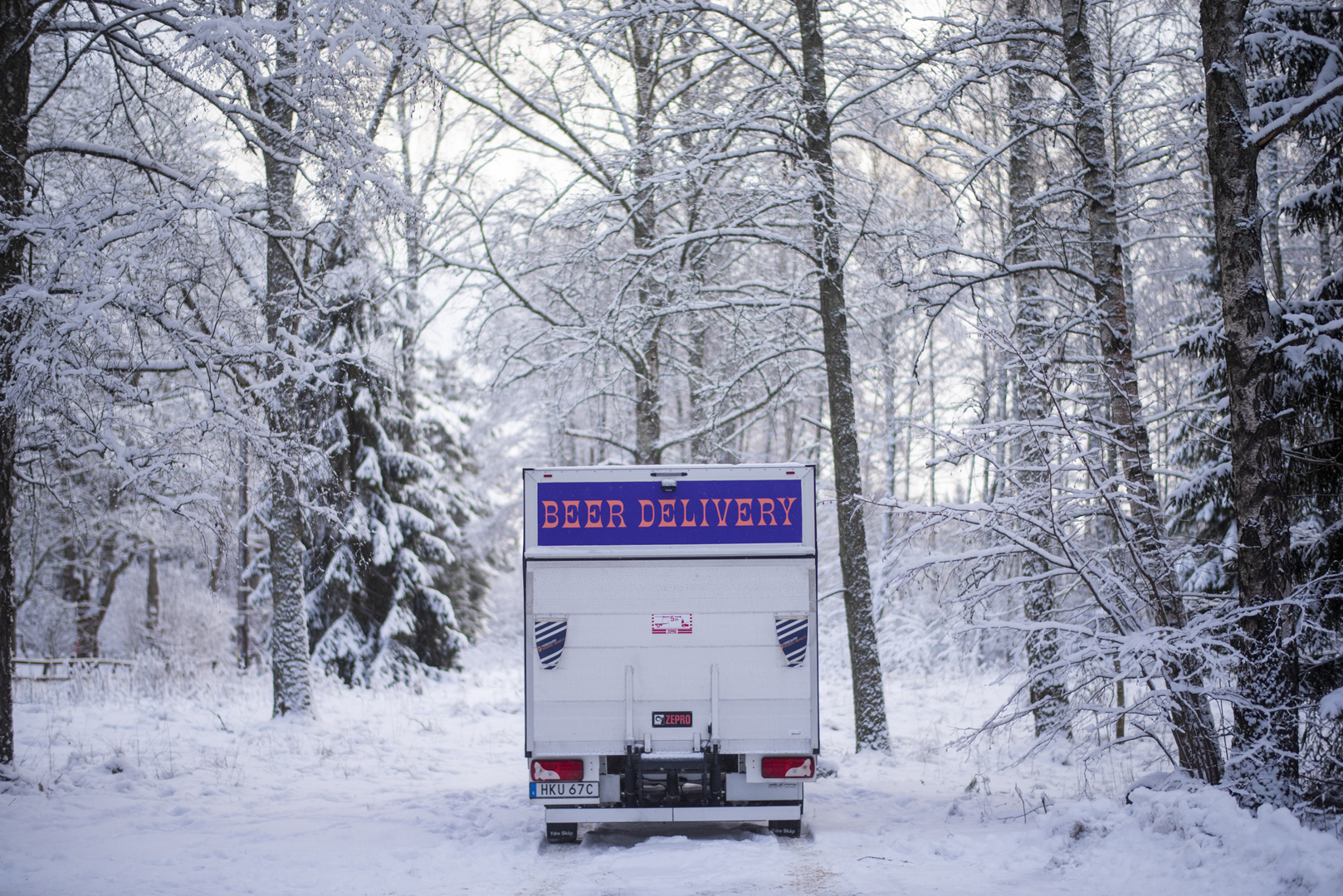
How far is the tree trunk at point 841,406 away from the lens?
38.7ft

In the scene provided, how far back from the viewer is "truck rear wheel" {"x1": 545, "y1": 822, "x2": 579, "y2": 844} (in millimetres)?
7730

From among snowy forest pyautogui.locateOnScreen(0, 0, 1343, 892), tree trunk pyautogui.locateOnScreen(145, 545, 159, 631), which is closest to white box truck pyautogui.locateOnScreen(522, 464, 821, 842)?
snowy forest pyautogui.locateOnScreen(0, 0, 1343, 892)

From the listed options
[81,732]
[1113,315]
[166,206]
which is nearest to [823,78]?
[1113,315]

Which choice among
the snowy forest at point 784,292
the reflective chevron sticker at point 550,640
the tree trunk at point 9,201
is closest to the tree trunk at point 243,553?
the snowy forest at point 784,292

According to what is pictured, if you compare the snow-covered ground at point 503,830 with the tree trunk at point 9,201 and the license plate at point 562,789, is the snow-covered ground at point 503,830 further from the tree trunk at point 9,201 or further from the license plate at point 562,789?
the tree trunk at point 9,201

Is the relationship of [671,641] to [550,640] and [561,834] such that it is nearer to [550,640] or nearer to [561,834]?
[550,640]

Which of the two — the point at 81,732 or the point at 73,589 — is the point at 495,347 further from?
the point at 73,589

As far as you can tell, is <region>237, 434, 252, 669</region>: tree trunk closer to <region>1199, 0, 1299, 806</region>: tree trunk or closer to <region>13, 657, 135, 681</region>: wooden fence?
<region>13, 657, 135, 681</region>: wooden fence

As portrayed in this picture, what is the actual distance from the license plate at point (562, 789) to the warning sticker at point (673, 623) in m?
1.32

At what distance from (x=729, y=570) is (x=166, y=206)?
5738 millimetres

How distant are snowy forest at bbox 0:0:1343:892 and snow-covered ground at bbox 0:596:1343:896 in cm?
69

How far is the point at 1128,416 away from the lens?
813 centimetres

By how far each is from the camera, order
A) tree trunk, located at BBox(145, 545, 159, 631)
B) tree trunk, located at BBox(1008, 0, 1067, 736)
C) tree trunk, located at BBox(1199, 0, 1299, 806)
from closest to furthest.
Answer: tree trunk, located at BBox(1199, 0, 1299, 806) → tree trunk, located at BBox(1008, 0, 1067, 736) → tree trunk, located at BBox(145, 545, 159, 631)

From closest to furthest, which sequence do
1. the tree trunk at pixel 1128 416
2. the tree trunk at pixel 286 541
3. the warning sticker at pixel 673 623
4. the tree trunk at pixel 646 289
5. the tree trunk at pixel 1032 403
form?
the tree trunk at pixel 1128 416 < the tree trunk at pixel 1032 403 < the warning sticker at pixel 673 623 < the tree trunk at pixel 286 541 < the tree trunk at pixel 646 289
